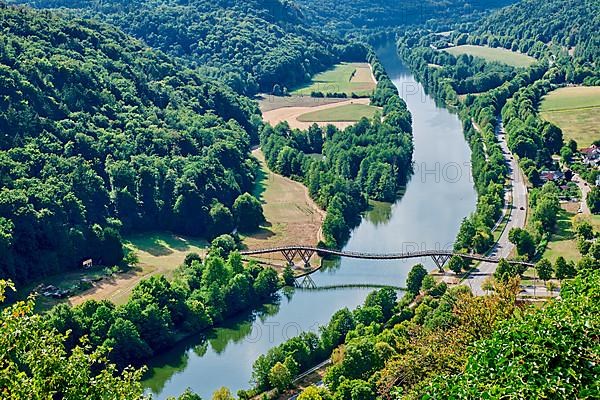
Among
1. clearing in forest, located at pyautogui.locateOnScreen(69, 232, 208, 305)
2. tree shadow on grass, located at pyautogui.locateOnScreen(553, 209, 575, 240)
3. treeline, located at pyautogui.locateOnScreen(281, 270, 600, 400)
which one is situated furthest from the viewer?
tree shadow on grass, located at pyautogui.locateOnScreen(553, 209, 575, 240)

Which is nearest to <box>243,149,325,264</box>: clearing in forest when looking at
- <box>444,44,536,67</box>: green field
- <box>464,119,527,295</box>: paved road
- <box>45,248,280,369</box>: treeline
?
<box>45,248,280,369</box>: treeline

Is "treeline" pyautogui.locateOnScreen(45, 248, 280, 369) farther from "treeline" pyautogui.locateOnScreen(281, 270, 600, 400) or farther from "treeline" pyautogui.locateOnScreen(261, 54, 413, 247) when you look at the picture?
"treeline" pyautogui.locateOnScreen(281, 270, 600, 400)

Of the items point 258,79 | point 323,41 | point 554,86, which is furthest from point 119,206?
point 323,41

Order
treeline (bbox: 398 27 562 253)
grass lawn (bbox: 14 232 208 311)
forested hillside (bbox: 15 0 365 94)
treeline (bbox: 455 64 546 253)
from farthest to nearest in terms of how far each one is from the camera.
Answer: forested hillside (bbox: 15 0 365 94) < treeline (bbox: 398 27 562 253) < treeline (bbox: 455 64 546 253) < grass lawn (bbox: 14 232 208 311)

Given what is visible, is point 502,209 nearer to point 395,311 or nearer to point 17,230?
point 395,311

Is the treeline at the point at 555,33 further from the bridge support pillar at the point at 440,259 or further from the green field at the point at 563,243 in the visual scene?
the bridge support pillar at the point at 440,259

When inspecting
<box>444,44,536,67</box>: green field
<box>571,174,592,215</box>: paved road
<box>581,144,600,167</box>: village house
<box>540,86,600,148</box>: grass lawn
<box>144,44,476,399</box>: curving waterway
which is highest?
<box>444,44,536,67</box>: green field

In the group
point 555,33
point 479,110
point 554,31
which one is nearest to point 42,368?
point 479,110

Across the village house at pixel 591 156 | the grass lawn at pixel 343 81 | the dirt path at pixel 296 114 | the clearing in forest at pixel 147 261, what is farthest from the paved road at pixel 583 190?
the grass lawn at pixel 343 81
